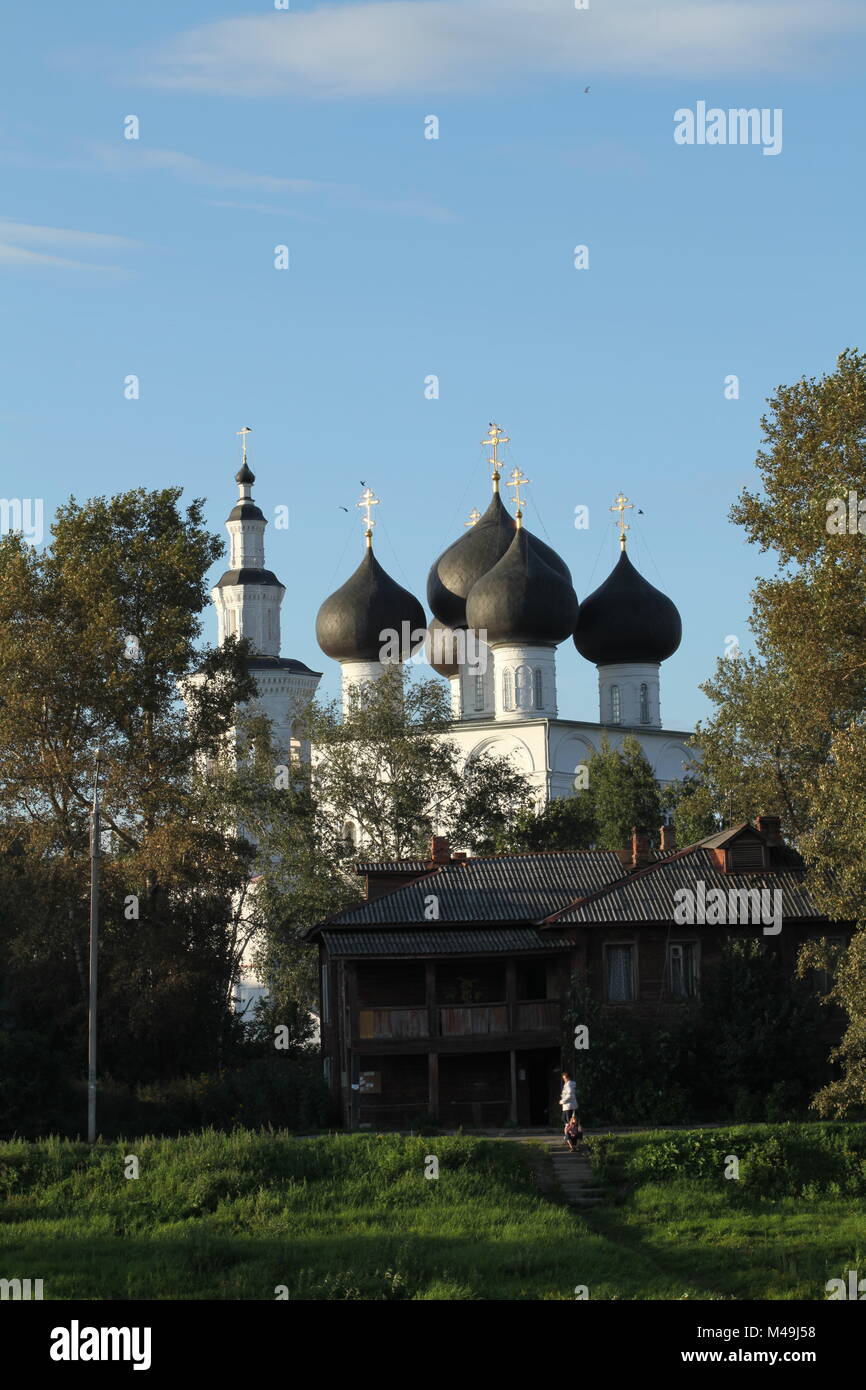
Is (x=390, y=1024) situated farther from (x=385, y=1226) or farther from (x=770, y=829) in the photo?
(x=385, y=1226)

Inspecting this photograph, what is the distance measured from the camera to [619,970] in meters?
36.9

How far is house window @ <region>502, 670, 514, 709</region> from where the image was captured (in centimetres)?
6725

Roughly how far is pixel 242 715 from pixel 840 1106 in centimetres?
2060

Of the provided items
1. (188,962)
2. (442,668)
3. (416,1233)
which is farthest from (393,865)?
(442,668)

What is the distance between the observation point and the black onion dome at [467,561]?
6912cm

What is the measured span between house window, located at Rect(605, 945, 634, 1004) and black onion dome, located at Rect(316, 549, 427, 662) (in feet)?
105

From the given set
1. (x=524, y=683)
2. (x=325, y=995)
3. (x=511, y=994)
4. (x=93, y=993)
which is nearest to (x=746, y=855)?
(x=511, y=994)

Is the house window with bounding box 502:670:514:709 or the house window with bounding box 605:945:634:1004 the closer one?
the house window with bounding box 605:945:634:1004

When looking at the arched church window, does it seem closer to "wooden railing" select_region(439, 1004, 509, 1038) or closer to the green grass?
"wooden railing" select_region(439, 1004, 509, 1038)

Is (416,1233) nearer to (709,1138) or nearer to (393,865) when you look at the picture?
(709,1138)

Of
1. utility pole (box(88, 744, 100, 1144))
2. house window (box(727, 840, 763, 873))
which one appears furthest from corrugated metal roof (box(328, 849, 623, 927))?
utility pole (box(88, 744, 100, 1144))

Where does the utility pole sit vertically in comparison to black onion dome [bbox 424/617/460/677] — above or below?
below

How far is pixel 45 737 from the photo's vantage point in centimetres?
4059
